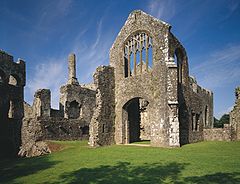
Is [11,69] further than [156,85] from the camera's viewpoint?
Yes

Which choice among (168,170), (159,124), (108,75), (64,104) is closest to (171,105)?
(159,124)

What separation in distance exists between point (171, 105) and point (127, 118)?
5355 mm

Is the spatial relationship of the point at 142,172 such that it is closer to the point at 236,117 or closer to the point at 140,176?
the point at 140,176

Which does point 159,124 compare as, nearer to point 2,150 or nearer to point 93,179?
point 93,179

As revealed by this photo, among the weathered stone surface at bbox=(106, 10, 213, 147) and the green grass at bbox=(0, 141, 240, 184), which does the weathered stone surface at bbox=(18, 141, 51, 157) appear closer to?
the weathered stone surface at bbox=(106, 10, 213, 147)

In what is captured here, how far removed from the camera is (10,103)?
96.3 feet

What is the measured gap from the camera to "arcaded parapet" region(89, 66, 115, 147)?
20.8 metres

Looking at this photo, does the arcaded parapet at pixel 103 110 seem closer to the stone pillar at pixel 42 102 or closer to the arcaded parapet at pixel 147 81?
the arcaded parapet at pixel 147 81

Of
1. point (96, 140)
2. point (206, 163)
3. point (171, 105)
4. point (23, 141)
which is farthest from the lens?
point (23, 141)

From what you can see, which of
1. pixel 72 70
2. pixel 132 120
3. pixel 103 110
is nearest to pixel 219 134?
pixel 132 120

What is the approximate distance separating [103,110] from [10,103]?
44.0 ft

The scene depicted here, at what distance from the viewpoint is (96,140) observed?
2044 cm

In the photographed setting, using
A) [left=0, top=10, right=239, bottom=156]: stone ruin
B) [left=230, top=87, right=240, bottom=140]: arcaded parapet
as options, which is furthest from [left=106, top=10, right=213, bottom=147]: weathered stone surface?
[left=230, top=87, right=240, bottom=140]: arcaded parapet

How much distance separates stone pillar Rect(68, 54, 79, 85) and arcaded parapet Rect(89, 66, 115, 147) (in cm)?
1381
